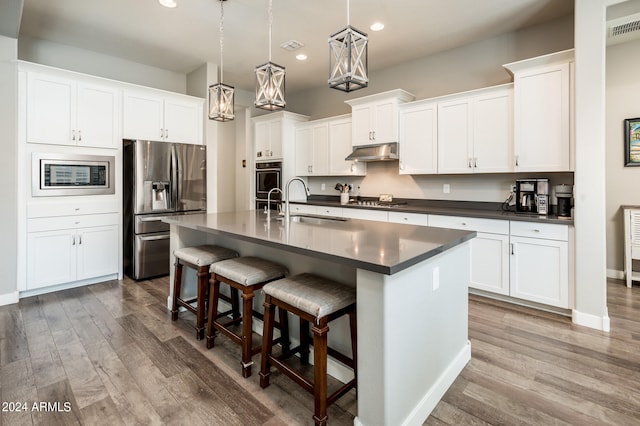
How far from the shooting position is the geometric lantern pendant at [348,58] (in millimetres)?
1817

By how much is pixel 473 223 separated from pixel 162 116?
409cm

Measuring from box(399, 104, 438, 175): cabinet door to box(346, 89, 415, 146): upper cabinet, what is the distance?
0.45 feet

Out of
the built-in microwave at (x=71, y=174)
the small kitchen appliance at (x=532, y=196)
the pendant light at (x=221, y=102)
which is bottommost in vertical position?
the small kitchen appliance at (x=532, y=196)

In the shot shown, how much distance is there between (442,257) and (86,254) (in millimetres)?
3935

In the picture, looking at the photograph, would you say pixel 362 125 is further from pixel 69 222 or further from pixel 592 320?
pixel 69 222

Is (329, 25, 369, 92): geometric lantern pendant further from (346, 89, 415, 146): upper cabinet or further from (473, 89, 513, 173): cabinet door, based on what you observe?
(346, 89, 415, 146): upper cabinet

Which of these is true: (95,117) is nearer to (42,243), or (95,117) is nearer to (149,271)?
Answer: (42,243)

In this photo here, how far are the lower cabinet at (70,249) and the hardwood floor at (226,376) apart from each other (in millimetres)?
608

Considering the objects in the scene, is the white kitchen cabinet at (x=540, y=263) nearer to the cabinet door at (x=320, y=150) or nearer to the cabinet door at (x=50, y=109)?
the cabinet door at (x=320, y=150)

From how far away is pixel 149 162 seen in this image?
3.98m

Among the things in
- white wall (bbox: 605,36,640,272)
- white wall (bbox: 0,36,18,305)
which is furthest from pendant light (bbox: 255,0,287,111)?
white wall (bbox: 605,36,640,272)

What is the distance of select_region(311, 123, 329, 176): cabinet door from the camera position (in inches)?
202

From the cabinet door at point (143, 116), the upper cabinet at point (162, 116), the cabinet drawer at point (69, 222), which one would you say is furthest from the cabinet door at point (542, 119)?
the cabinet drawer at point (69, 222)

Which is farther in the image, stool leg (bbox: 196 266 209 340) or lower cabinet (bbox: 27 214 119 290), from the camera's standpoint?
lower cabinet (bbox: 27 214 119 290)
